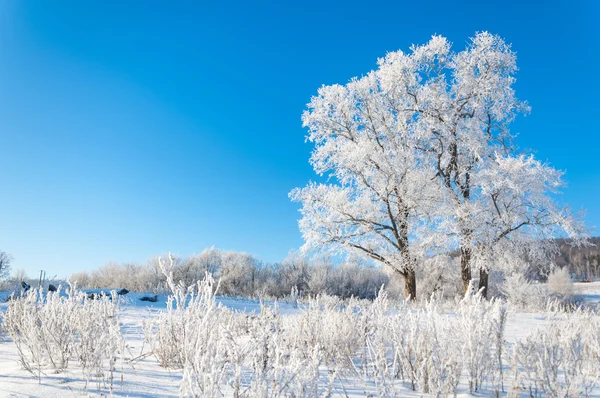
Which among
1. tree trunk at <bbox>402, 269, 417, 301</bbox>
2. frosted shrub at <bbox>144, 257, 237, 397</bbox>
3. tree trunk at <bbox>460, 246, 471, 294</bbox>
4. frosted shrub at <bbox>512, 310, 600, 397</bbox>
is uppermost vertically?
tree trunk at <bbox>460, 246, 471, 294</bbox>

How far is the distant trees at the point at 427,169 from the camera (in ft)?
54.6

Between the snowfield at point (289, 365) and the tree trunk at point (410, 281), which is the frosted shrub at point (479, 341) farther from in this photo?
the tree trunk at point (410, 281)

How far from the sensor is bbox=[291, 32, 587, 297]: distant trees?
16.6 meters

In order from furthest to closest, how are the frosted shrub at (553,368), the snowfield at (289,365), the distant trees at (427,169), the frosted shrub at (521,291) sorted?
the frosted shrub at (521,291) → the distant trees at (427,169) → the frosted shrub at (553,368) → the snowfield at (289,365)

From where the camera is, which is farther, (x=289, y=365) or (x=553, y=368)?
(x=553, y=368)

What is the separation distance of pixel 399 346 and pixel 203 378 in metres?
1.95

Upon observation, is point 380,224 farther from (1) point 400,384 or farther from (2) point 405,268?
(1) point 400,384

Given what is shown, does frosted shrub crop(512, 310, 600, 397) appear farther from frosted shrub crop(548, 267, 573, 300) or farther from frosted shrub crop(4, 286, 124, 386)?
frosted shrub crop(548, 267, 573, 300)

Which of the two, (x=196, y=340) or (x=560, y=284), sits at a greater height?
(x=560, y=284)

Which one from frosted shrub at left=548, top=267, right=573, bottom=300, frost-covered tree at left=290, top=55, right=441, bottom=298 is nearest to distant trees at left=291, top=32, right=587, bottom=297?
frost-covered tree at left=290, top=55, right=441, bottom=298

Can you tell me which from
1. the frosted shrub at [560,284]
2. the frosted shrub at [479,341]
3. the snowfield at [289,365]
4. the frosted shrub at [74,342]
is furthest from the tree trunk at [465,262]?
Result: the frosted shrub at [560,284]

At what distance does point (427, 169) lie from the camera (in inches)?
685

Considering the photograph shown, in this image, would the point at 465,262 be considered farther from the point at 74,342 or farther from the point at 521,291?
the point at 74,342

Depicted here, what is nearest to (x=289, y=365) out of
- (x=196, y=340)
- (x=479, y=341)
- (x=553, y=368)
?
(x=196, y=340)
